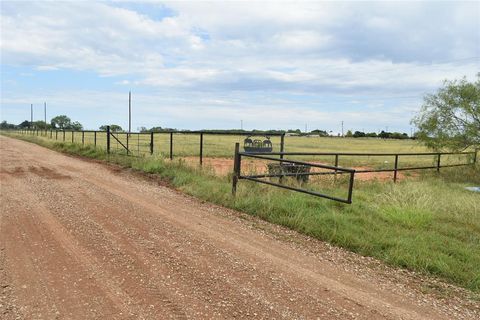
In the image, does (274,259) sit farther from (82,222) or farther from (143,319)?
(82,222)

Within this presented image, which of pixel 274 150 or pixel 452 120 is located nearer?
pixel 452 120

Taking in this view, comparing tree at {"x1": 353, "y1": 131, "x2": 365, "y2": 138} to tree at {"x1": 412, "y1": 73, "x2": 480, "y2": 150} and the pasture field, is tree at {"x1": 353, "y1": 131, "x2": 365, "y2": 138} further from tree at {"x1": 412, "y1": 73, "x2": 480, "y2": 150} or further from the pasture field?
tree at {"x1": 412, "y1": 73, "x2": 480, "y2": 150}

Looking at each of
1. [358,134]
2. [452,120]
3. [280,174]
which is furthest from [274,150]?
[358,134]

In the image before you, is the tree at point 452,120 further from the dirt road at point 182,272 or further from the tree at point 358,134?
the tree at point 358,134

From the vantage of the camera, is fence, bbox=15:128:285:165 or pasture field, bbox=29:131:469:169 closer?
fence, bbox=15:128:285:165

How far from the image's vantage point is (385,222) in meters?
6.89

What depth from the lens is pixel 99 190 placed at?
30.4ft

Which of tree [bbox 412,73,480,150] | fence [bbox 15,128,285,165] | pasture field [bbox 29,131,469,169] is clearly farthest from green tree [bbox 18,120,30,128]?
tree [bbox 412,73,480,150]

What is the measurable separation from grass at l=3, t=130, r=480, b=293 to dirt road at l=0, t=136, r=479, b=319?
36 centimetres

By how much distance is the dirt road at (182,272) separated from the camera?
11.6ft

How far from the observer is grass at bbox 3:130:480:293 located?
5129 millimetres

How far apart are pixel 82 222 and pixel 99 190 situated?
124 inches

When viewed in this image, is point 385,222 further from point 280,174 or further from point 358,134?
point 358,134

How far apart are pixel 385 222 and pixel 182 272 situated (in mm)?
4140
